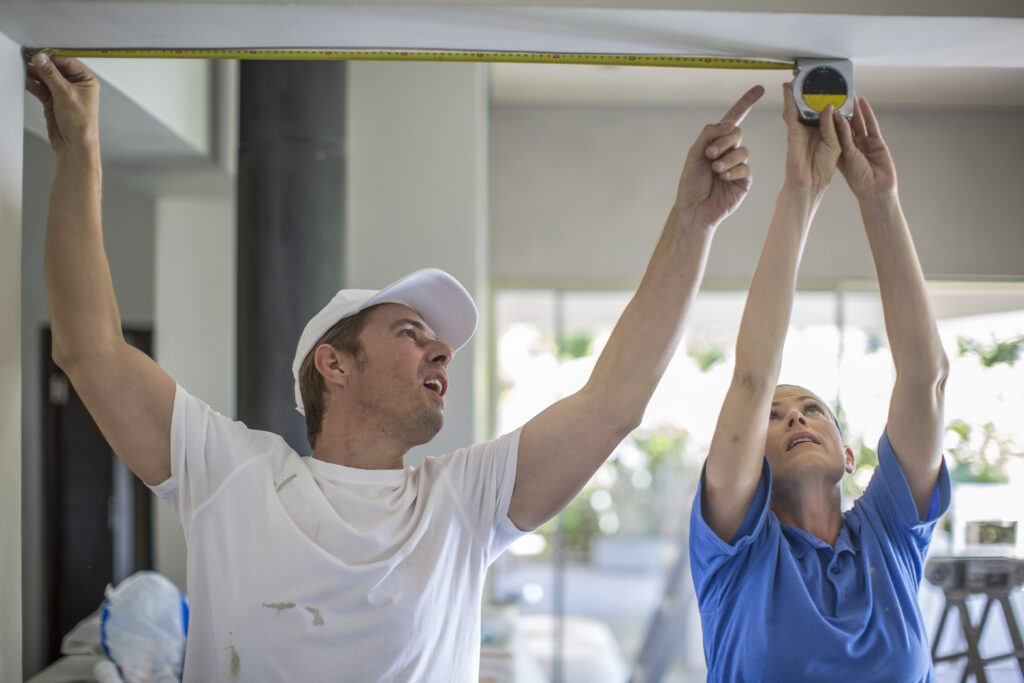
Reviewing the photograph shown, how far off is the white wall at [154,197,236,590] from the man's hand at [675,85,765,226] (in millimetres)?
2642

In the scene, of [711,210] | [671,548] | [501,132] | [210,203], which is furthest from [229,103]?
[671,548]

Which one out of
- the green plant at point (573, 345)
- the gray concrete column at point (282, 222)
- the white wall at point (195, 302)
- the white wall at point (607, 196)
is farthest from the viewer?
the green plant at point (573, 345)

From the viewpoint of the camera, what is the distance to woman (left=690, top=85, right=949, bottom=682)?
1.29 m

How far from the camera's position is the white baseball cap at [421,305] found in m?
1.45

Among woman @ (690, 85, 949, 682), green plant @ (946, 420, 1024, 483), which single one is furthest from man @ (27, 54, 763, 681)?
green plant @ (946, 420, 1024, 483)

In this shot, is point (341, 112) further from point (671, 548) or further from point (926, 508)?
point (671, 548)

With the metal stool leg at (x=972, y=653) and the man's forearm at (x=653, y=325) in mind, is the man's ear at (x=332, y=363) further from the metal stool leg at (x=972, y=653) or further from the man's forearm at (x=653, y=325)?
the metal stool leg at (x=972, y=653)

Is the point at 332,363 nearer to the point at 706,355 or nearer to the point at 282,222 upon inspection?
the point at 282,222

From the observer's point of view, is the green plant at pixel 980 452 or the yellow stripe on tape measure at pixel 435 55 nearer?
the yellow stripe on tape measure at pixel 435 55

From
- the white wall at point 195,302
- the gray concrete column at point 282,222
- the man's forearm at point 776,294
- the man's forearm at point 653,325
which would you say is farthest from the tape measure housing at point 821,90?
the white wall at point 195,302

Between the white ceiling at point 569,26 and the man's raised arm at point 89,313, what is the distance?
122 mm

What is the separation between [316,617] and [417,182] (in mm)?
2248

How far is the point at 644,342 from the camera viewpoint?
4.09 feet

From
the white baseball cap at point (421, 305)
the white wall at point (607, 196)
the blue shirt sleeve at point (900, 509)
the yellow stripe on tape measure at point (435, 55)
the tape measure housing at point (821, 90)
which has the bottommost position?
the blue shirt sleeve at point (900, 509)
